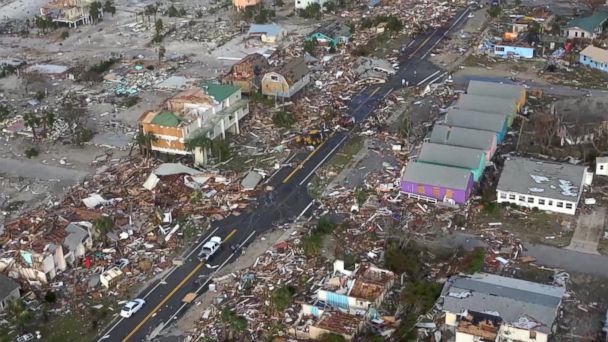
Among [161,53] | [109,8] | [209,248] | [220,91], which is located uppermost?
[220,91]

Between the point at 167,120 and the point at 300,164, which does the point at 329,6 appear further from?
the point at 167,120

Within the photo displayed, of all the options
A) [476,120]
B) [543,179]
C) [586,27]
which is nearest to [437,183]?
[543,179]

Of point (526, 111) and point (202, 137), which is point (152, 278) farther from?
point (526, 111)

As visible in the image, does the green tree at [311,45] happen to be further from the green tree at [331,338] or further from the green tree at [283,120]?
the green tree at [331,338]

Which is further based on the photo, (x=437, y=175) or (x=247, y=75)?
(x=247, y=75)

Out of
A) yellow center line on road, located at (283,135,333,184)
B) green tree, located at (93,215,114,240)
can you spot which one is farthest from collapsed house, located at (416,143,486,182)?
green tree, located at (93,215,114,240)

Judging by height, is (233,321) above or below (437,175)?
below

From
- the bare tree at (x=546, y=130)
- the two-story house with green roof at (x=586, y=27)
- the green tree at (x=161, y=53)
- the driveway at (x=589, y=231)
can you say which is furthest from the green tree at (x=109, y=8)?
the driveway at (x=589, y=231)
